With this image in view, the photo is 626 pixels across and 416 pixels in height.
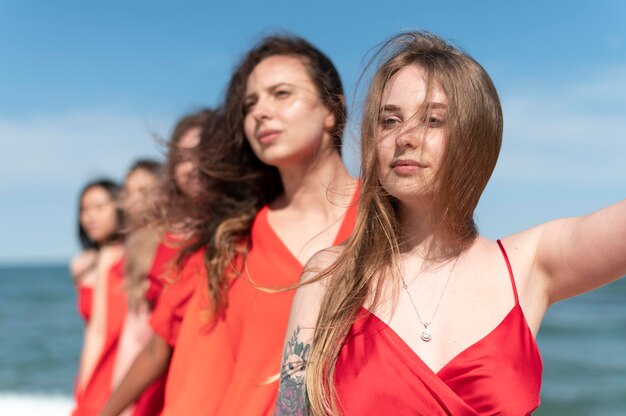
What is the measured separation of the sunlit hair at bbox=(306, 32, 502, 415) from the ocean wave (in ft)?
35.6

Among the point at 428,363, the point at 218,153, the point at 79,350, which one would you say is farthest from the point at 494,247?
the point at 79,350

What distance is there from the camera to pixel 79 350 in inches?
797

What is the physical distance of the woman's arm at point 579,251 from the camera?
6.34ft

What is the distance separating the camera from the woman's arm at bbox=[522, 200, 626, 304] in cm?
193

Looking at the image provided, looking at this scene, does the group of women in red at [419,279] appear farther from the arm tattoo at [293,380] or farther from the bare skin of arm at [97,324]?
the bare skin of arm at [97,324]

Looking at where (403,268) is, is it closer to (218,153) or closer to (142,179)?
(218,153)

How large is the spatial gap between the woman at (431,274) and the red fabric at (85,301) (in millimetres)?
4618

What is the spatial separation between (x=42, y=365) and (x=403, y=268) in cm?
1673

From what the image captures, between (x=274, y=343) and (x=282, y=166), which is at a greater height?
(x=282, y=166)

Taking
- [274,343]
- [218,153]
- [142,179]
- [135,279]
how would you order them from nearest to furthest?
[274,343] → [218,153] → [135,279] → [142,179]

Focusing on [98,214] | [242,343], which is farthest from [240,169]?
[98,214]

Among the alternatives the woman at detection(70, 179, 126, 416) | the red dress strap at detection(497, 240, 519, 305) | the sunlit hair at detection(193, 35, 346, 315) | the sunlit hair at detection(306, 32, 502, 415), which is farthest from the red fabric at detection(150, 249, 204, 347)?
the red dress strap at detection(497, 240, 519, 305)

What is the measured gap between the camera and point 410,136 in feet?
6.81

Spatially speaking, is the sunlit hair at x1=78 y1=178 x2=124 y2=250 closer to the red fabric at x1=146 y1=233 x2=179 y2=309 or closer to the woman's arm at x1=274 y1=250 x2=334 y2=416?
the red fabric at x1=146 y1=233 x2=179 y2=309
